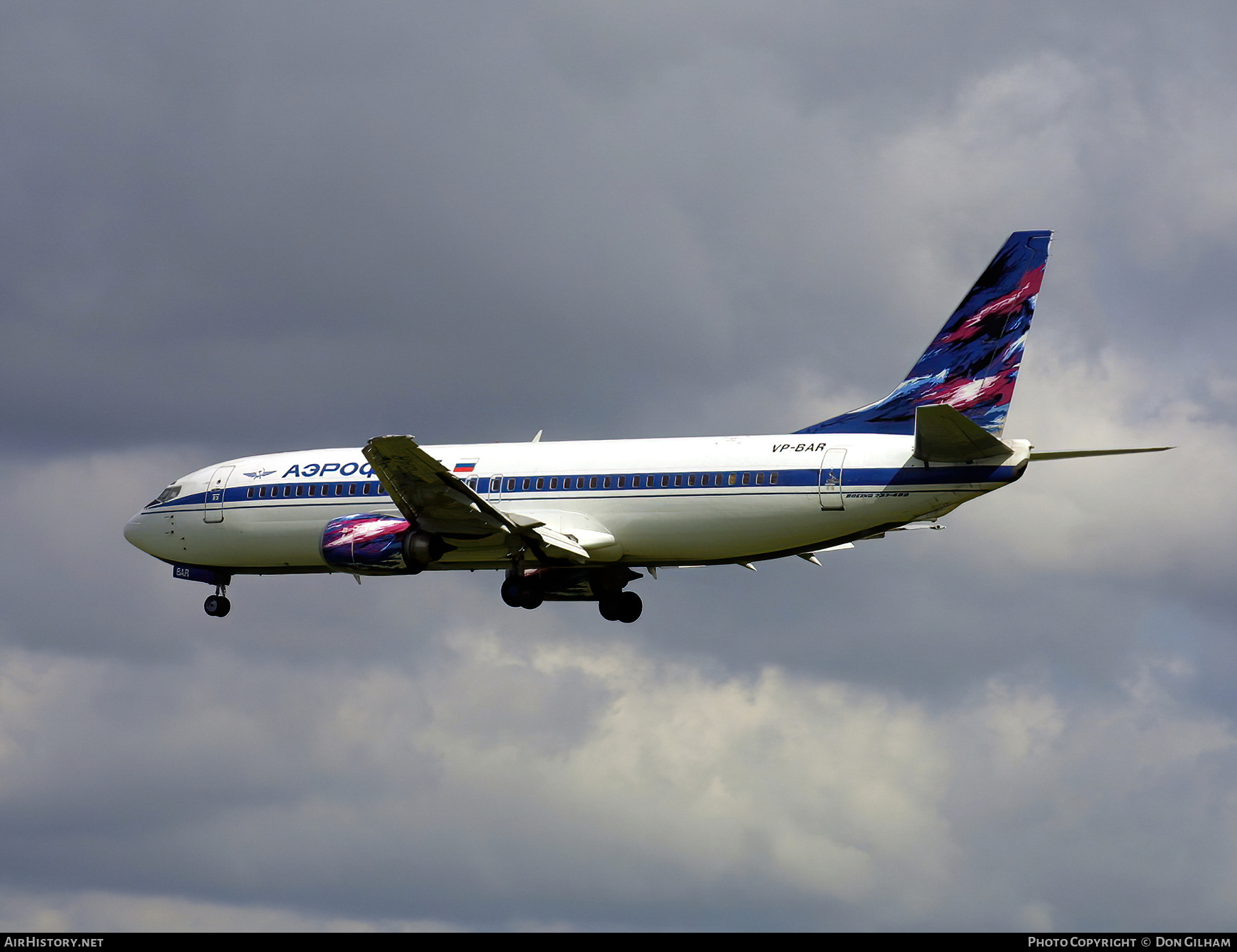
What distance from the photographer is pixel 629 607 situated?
4978 cm

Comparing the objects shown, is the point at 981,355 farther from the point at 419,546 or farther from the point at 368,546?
the point at 368,546

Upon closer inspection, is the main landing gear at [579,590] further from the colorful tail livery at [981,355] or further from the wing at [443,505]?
the colorful tail livery at [981,355]

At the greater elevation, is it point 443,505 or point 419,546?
point 443,505

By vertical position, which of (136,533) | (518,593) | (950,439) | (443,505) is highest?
(136,533)

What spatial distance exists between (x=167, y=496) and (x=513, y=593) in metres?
12.0

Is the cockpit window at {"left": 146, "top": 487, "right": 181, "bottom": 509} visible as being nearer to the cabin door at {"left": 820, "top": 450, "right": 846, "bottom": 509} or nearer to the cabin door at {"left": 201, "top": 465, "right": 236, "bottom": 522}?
the cabin door at {"left": 201, "top": 465, "right": 236, "bottom": 522}

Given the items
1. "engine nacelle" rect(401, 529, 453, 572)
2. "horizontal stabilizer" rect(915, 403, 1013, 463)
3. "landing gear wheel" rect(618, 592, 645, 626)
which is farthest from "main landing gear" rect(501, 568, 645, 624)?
"horizontal stabilizer" rect(915, 403, 1013, 463)

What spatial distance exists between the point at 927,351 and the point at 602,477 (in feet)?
30.2

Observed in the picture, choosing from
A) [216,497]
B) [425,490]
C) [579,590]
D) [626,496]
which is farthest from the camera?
[216,497]

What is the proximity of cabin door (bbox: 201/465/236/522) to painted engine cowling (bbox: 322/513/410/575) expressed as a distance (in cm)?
598

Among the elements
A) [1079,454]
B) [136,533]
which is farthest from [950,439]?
[136,533]

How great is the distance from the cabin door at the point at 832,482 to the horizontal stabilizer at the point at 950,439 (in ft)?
6.93

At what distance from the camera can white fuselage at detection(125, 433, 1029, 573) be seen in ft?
137
